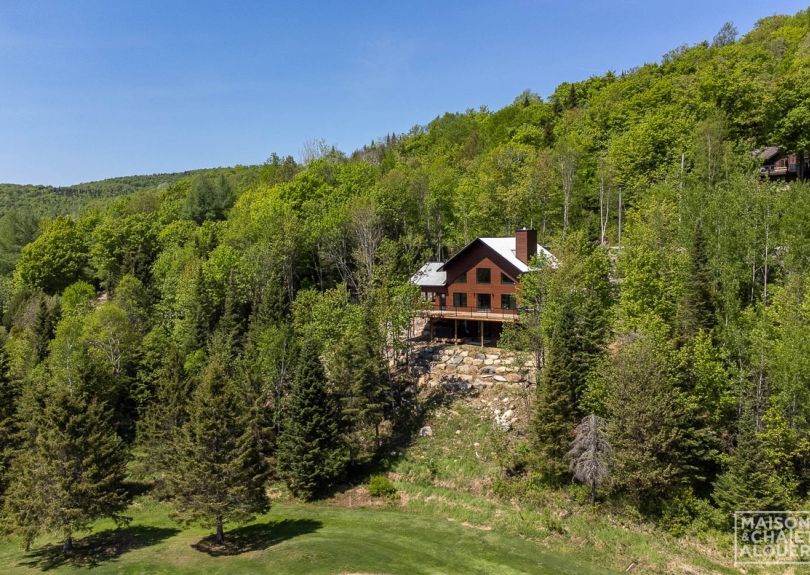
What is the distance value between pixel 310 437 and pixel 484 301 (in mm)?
20826

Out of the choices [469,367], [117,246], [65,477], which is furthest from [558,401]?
[117,246]

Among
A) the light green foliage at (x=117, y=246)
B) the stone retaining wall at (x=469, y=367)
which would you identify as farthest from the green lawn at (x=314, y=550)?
the light green foliage at (x=117, y=246)

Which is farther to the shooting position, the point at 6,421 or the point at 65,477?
the point at 6,421

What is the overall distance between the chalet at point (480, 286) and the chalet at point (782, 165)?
111 feet

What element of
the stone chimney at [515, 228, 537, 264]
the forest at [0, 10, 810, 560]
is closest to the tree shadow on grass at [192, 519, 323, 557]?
the forest at [0, 10, 810, 560]

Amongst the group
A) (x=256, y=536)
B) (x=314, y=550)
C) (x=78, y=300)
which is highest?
(x=78, y=300)

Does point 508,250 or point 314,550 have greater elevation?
point 508,250

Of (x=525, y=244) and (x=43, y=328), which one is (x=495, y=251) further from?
(x=43, y=328)

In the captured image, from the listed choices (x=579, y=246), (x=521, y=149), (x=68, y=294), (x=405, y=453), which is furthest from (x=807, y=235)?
(x=68, y=294)

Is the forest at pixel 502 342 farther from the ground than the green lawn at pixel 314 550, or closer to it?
farther from the ground

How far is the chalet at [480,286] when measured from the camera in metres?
46.2

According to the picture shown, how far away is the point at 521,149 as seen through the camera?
67.8 metres

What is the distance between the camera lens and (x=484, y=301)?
4784cm

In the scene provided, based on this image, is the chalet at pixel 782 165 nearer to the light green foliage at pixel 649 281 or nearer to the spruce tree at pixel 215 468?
the light green foliage at pixel 649 281
